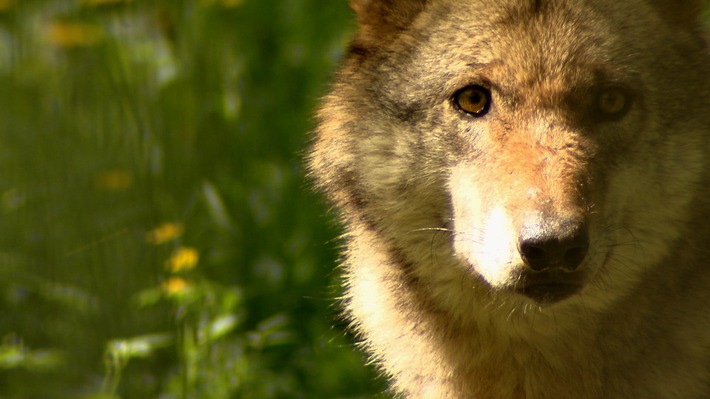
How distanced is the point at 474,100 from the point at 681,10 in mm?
782

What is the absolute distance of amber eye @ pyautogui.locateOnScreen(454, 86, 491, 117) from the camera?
248cm

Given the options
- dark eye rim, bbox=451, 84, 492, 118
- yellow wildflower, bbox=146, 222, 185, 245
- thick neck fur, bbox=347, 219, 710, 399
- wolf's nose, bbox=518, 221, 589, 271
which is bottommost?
yellow wildflower, bbox=146, 222, 185, 245

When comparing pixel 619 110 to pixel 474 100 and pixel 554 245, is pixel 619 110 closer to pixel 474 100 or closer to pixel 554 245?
pixel 474 100

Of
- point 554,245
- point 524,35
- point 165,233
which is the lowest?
point 165,233

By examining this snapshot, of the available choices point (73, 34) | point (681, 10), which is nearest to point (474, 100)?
point (681, 10)

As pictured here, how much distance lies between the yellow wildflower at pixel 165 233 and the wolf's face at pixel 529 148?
816mm

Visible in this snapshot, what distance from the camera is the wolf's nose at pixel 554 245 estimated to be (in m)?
2.12

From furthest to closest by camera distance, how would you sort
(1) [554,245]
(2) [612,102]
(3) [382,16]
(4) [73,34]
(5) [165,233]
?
1. (4) [73,34]
2. (5) [165,233]
3. (3) [382,16]
4. (2) [612,102]
5. (1) [554,245]

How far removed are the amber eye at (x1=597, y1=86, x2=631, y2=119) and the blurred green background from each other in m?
1.25

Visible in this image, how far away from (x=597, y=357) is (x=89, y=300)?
1890 mm

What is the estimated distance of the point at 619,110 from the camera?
2441 mm

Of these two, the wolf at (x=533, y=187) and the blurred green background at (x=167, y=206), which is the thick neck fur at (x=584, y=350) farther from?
the blurred green background at (x=167, y=206)

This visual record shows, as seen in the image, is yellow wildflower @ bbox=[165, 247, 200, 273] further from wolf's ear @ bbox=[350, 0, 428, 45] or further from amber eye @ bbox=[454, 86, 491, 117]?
amber eye @ bbox=[454, 86, 491, 117]

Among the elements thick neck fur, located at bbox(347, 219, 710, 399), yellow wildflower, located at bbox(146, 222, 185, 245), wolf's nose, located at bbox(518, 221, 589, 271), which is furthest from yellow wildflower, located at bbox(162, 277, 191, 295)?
wolf's nose, located at bbox(518, 221, 589, 271)
